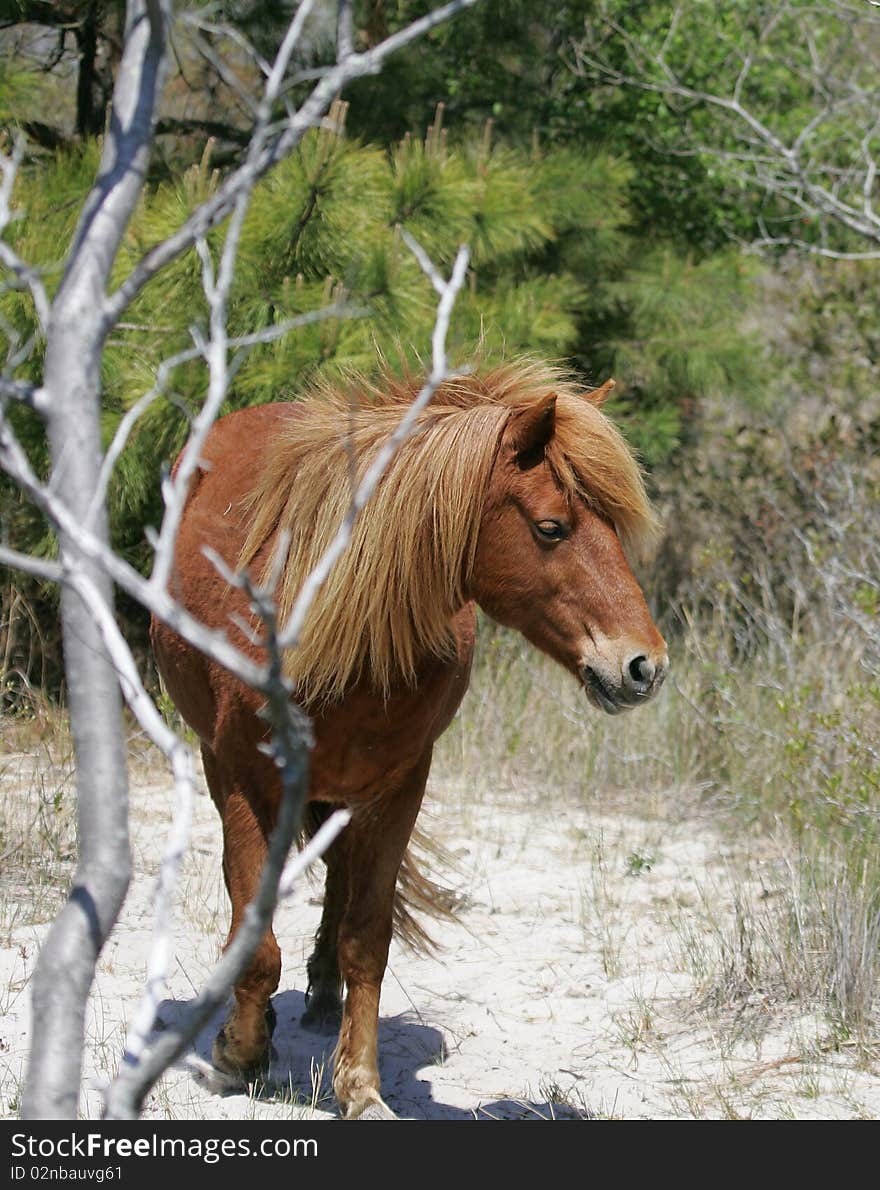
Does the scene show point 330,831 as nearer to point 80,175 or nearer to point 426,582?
point 426,582

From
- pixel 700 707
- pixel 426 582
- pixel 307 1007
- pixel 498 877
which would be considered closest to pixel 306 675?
pixel 426 582

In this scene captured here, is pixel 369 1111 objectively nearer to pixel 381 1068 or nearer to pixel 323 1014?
pixel 381 1068

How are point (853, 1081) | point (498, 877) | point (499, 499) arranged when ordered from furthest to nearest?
1. point (498, 877)
2. point (853, 1081)
3. point (499, 499)

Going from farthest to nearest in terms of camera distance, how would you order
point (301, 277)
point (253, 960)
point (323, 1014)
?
point (301, 277), point (323, 1014), point (253, 960)

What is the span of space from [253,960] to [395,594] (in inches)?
36.8

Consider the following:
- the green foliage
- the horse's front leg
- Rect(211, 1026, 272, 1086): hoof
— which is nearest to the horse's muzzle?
the horse's front leg

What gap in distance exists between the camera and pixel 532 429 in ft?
9.37

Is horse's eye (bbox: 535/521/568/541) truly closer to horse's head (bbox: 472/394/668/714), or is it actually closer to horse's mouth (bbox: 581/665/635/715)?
horse's head (bbox: 472/394/668/714)

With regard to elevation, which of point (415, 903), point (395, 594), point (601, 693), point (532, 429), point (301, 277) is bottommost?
point (415, 903)

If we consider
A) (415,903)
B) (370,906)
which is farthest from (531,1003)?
(370,906)

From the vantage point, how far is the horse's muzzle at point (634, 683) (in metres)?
2.75

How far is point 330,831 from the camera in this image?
1.40 meters

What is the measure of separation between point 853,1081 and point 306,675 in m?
1.59

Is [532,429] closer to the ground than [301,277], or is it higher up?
closer to the ground
